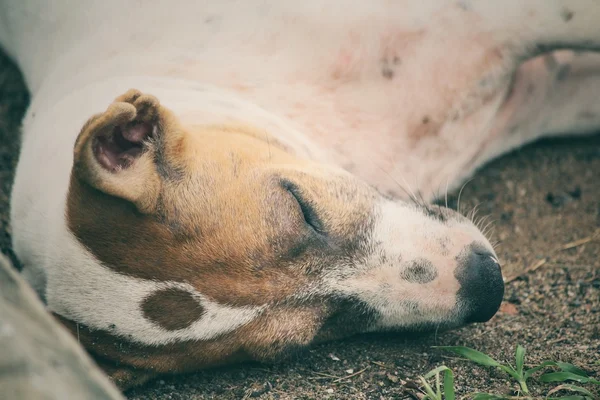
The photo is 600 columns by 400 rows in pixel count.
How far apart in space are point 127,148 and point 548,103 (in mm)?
2694

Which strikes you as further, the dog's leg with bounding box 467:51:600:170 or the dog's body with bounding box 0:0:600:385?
the dog's leg with bounding box 467:51:600:170

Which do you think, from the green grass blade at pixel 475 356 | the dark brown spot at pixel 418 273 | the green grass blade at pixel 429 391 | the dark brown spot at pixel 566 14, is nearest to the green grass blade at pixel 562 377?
the green grass blade at pixel 475 356

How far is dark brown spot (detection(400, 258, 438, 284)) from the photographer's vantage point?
285 cm

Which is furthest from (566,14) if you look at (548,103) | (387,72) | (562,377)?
(562,377)

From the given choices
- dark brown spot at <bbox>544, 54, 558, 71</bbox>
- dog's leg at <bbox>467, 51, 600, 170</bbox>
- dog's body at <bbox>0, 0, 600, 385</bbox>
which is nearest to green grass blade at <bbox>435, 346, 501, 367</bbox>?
dog's body at <bbox>0, 0, 600, 385</bbox>

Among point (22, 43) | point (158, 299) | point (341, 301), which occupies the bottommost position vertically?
point (341, 301)

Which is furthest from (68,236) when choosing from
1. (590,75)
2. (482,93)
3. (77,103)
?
(590,75)

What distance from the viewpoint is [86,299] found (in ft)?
8.97

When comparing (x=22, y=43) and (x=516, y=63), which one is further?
(x=22, y=43)

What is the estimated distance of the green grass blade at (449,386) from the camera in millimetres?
2621

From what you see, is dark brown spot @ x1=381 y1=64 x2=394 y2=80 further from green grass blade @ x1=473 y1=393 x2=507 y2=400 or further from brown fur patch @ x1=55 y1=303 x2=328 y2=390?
green grass blade @ x1=473 y1=393 x2=507 y2=400

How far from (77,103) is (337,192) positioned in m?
1.23

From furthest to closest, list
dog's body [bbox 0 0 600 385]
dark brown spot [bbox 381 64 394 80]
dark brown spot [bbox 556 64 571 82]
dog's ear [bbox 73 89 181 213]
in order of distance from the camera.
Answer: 1. dark brown spot [bbox 556 64 571 82]
2. dark brown spot [bbox 381 64 394 80]
3. dog's body [bbox 0 0 600 385]
4. dog's ear [bbox 73 89 181 213]

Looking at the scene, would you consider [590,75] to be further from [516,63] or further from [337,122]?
[337,122]
